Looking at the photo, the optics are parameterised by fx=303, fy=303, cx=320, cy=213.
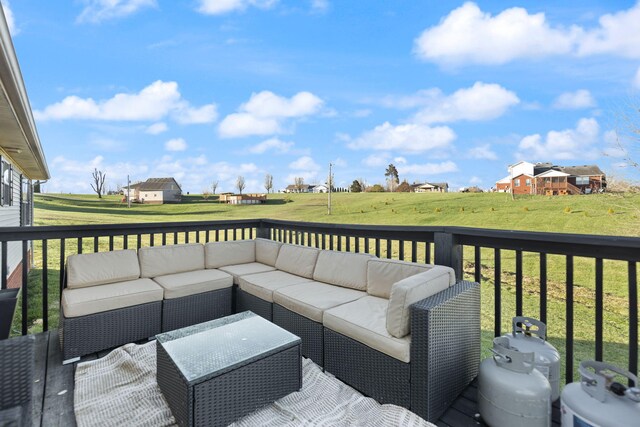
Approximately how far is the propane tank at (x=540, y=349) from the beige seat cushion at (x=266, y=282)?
2008 millimetres

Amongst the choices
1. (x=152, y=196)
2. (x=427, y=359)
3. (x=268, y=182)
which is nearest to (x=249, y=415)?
(x=427, y=359)

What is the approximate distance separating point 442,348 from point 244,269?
2698 mm

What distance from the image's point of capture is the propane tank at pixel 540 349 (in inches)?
74.7

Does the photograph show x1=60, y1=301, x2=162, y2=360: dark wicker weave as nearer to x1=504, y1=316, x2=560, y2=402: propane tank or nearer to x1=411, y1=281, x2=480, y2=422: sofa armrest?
x1=411, y1=281, x2=480, y2=422: sofa armrest

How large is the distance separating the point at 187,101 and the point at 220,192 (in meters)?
14.9

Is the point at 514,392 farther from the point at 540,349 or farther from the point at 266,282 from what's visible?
the point at 266,282

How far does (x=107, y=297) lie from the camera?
2855mm

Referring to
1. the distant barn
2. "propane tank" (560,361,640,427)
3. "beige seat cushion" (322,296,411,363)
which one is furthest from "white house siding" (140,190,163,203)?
"propane tank" (560,361,640,427)

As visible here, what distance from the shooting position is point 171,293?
3203 mm

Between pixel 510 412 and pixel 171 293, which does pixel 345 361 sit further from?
pixel 171 293

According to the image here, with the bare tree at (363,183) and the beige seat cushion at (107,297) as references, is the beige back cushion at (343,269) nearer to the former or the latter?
the beige seat cushion at (107,297)

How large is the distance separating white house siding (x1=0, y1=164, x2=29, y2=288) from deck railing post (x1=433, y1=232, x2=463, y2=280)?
781cm

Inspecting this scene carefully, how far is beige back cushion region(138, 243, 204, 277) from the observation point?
3.62 meters

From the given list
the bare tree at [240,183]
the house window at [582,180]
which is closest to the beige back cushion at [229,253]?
the house window at [582,180]
